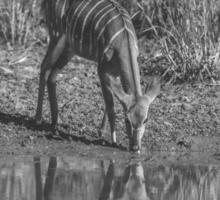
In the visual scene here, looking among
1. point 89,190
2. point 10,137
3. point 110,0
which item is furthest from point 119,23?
point 89,190

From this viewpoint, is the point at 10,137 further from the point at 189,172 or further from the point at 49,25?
the point at 189,172

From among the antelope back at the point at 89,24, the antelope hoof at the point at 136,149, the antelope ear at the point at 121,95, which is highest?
the antelope back at the point at 89,24

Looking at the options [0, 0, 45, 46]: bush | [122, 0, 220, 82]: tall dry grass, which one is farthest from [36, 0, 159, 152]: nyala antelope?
[0, 0, 45, 46]: bush

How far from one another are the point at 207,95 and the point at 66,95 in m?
1.68

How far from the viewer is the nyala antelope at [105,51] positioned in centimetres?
818

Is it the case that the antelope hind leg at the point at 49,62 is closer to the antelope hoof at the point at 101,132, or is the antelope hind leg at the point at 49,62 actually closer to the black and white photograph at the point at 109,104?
the black and white photograph at the point at 109,104

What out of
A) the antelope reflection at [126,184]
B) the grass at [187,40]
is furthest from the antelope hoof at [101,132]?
the grass at [187,40]

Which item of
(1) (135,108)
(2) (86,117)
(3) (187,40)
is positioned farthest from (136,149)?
(3) (187,40)

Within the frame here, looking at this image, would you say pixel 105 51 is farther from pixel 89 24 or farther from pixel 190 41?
pixel 190 41

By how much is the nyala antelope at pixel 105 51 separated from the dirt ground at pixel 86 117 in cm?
25

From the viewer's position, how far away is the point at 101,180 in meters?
7.30

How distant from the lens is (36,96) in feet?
32.8

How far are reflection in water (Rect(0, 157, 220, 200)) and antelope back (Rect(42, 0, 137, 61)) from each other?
1.22m

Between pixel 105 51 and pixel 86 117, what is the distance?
3.84 feet
